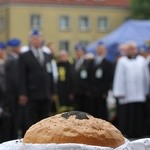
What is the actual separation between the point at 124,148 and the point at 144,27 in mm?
21827

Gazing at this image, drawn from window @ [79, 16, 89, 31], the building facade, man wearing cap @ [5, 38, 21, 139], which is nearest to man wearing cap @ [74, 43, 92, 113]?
man wearing cap @ [5, 38, 21, 139]

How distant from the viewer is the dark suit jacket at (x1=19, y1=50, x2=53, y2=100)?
420 inches

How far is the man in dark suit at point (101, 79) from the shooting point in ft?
44.7

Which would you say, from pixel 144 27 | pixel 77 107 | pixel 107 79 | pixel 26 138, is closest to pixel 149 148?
pixel 26 138

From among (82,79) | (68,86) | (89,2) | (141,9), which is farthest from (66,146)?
(89,2)

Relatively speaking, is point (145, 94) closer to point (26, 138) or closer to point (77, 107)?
point (77, 107)

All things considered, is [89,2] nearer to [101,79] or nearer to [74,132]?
[101,79]

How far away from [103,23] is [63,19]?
17.3 ft

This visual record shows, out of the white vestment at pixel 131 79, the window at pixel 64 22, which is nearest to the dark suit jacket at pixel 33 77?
the white vestment at pixel 131 79

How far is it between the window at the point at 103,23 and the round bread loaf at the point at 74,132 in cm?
8245

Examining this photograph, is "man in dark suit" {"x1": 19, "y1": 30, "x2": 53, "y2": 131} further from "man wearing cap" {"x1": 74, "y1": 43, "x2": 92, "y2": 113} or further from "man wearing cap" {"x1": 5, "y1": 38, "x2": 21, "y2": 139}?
"man wearing cap" {"x1": 74, "y1": 43, "x2": 92, "y2": 113}

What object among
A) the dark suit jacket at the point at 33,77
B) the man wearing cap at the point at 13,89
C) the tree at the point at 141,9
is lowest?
the tree at the point at 141,9

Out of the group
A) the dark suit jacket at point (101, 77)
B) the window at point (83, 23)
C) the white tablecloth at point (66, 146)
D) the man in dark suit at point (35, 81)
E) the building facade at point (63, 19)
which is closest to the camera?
the white tablecloth at point (66, 146)

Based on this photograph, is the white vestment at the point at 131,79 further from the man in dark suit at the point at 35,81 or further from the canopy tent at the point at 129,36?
the canopy tent at the point at 129,36
